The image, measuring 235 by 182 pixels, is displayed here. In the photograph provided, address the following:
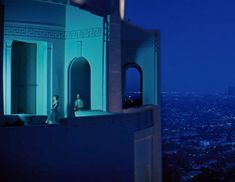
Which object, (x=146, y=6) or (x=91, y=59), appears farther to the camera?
(x=146, y=6)

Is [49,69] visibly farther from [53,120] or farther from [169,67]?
[169,67]

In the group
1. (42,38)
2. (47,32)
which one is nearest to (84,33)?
(47,32)

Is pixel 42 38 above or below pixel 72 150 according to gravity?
above

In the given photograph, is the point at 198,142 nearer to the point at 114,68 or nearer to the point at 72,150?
the point at 114,68

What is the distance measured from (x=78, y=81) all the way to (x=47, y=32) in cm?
212

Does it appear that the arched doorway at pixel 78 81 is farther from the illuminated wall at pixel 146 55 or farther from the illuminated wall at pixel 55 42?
the illuminated wall at pixel 146 55

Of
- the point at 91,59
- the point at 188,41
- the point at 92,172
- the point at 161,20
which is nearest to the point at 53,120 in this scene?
the point at 92,172

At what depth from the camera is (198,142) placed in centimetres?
6109

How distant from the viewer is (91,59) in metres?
12.1

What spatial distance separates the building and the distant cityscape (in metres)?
19.3

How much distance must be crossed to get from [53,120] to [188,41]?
474ft

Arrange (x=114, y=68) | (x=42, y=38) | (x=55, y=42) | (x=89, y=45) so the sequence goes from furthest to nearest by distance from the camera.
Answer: (x=55, y=42) → (x=42, y=38) → (x=89, y=45) → (x=114, y=68)

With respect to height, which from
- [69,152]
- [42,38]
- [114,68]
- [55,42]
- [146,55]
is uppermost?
[42,38]

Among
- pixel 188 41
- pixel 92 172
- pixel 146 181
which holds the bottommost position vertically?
pixel 146 181
